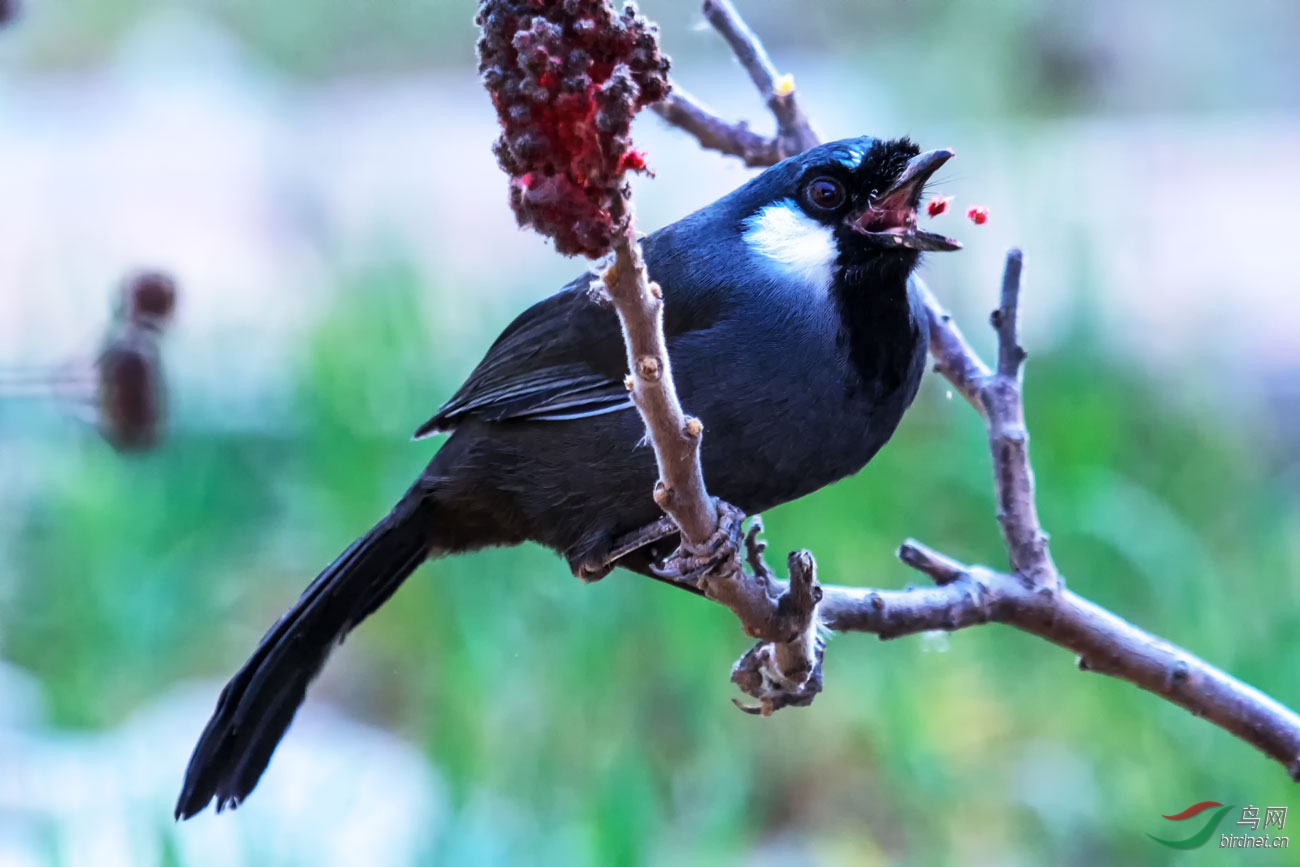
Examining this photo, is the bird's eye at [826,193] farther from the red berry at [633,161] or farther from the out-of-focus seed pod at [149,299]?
the red berry at [633,161]

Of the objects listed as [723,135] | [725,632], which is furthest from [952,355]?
[725,632]

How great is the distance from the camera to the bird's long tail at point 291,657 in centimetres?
203

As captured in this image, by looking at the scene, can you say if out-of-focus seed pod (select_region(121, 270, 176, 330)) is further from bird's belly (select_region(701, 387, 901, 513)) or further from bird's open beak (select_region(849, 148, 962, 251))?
bird's open beak (select_region(849, 148, 962, 251))

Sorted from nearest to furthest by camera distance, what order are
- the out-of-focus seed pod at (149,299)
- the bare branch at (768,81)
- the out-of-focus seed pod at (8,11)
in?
the out-of-focus seed pod at (8,11) < the out-of-focus seed pod at (149,299) < the bare branch at (768,81)

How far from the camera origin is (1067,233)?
142 inches

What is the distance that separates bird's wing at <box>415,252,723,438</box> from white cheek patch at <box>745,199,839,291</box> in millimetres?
109

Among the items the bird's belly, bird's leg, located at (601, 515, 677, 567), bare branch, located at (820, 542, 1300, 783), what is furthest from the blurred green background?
bare branch, located at (820, 542, 1300, 783)

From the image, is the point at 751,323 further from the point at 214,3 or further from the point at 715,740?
the point at 214,3

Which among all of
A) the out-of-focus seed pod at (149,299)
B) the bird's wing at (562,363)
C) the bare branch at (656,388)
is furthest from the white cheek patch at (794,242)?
the out-of-focus seed pod at (149,299)

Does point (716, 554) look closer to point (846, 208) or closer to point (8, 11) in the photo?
point (846, 208)

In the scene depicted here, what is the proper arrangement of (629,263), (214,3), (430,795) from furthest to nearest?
1. (214,3)
2. (430,795)
3. (629,263)

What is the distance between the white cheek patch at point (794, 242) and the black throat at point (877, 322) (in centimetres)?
3

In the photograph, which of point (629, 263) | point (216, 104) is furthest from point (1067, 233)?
point (216, 104)

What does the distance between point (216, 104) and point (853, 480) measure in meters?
3.98
